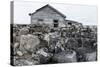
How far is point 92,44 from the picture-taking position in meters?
3.72

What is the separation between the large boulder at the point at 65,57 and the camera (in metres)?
3.46

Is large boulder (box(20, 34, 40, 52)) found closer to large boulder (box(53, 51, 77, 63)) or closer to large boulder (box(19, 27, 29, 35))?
large boulder (box(19, 27, 29, 35))

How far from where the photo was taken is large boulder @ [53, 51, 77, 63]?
3.46 m

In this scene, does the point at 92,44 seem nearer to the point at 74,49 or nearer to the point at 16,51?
the point at 74,49

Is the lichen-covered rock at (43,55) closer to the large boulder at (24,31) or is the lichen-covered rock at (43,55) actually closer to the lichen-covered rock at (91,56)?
the large boulder at (24,31)

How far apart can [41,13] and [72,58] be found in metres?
0.92

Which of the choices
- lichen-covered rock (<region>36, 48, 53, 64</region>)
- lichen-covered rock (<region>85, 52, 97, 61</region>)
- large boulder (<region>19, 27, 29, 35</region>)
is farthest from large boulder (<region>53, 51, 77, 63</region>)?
large boulder (<region>19, 27, 29, 35</region>)

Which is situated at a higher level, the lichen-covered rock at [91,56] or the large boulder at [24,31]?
the large boulder at [24,31]

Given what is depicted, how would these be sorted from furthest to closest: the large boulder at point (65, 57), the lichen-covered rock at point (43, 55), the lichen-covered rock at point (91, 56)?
the lichen-covered rock at point (91, 56), the large boulder at point (65, 57), the lichen-covered rock at point (43, 55)

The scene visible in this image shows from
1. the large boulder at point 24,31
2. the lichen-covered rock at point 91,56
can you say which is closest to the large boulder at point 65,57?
the lichen-covered rock at point 91,56

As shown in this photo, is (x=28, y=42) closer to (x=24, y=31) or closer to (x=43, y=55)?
(x=24, y=31)

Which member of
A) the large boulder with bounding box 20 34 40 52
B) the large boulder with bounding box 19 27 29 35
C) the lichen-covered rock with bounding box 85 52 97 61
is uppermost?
the large boulder with bounding box 19 27 29 35

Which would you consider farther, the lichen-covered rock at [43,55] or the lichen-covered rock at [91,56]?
the lichen-covered rock at [91,56]
